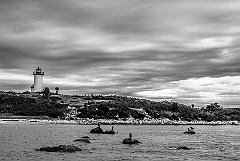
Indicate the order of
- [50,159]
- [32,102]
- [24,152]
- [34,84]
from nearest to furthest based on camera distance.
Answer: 1. [50,159]
2. [24,152]
3. [32,102]
4. [34,84]

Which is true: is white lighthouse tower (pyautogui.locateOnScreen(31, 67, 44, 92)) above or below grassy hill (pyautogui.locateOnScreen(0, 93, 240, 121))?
above

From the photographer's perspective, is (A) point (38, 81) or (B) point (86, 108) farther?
(A) point (38, 81)

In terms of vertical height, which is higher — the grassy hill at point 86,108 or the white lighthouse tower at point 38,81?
the white lighthouse tower at point 38,81

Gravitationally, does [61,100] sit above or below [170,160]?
above

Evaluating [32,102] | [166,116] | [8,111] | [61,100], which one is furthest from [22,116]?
[166,116]

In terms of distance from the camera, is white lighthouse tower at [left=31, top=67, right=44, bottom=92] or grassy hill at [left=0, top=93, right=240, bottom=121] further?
white lighthouse tower at [left=31, top=67, right=44, bottom=92]

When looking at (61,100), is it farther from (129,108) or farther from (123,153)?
(123,153)

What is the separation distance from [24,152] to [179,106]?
505 feet

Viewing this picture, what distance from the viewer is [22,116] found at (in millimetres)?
135375

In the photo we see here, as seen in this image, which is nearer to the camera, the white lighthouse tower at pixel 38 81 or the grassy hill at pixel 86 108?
the grassy hill at pixel 86 108

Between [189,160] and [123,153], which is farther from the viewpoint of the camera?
[123,153]

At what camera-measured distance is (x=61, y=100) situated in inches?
7077

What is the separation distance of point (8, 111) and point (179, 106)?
288 ft

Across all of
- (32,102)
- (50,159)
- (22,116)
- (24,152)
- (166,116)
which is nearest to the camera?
(50,159)
